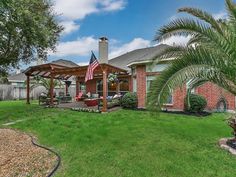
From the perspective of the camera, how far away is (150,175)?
5.88 m

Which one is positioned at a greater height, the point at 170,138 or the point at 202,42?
the point at 202,42

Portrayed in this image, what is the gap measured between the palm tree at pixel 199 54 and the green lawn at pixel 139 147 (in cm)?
91

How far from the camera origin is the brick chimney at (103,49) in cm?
1969

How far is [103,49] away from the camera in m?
19.8

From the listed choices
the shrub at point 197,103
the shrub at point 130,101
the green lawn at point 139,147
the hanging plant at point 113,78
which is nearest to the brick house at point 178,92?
the shrub at point 130,101

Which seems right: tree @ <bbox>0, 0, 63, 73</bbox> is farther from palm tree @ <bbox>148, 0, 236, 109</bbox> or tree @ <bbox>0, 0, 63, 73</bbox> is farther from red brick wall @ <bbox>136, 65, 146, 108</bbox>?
palm tree @ <bbox>148, 0, 236, 109</bbox>

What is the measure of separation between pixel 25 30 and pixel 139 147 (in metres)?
10.7

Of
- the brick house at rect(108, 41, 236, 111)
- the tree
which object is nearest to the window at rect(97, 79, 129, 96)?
the brick house at rect(108, 41, 236, 111)

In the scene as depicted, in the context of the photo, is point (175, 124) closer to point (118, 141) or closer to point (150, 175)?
point (118, 141)

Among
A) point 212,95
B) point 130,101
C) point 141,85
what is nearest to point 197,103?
point 212,95

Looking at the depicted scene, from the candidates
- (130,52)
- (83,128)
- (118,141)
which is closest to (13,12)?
(83,128)

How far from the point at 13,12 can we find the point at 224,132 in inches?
465

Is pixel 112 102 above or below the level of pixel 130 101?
below

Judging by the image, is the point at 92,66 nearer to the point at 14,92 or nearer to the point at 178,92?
the point at 178,92
